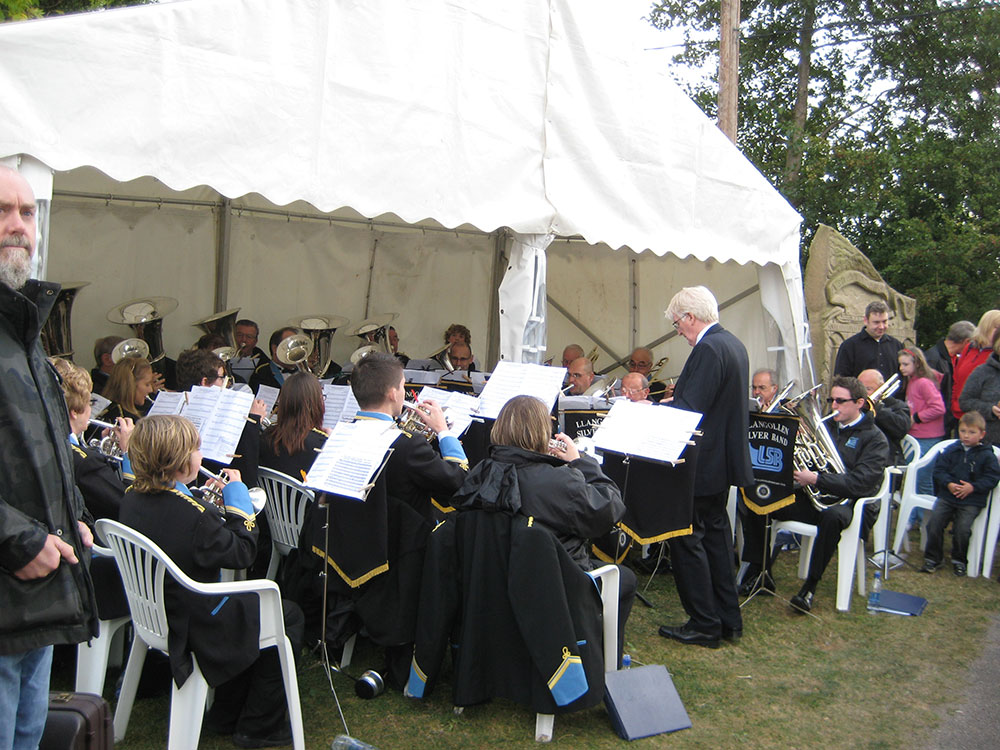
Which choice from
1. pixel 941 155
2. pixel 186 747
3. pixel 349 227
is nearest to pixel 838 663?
pixel 186 747

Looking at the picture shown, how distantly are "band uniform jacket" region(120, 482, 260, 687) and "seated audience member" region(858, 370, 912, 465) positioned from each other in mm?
4462

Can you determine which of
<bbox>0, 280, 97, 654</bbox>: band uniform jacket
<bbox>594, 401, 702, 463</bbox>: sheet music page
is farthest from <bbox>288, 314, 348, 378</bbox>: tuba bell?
<bbox>0, 280, 97, 654</bbox>: band uniform jacket

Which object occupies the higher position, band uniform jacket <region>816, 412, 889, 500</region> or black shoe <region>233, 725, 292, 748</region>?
band uniform jacket <region>816, 412, 889, 500</region>

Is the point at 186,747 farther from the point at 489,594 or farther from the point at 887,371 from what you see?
the point at 887,371

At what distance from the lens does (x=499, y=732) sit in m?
3.55

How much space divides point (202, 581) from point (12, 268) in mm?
1489

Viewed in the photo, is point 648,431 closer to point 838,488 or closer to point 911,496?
point 838,488

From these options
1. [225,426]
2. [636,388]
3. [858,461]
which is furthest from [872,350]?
[225,426]

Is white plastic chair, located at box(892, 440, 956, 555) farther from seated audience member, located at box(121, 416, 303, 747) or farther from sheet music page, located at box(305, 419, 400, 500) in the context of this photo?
seated audience member, located at box(121, 416, 303, 747)

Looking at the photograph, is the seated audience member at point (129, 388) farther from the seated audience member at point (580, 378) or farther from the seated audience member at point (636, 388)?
the seated audience member at point (580, 378)

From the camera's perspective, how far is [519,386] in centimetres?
487

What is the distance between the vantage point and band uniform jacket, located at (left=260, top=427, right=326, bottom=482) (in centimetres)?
438

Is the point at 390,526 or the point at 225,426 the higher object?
the point at 225,426

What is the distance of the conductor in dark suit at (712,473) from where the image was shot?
4.50 meters
